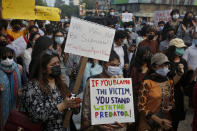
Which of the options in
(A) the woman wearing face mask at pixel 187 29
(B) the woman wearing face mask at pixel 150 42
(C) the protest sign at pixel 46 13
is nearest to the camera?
(C) the protest sign at pixel 46 13

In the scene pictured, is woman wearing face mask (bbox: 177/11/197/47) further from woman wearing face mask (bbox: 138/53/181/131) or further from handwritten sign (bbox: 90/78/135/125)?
handwritten sign (bbox: 90/78/135/125)

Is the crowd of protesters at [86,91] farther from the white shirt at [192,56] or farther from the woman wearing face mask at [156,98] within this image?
the white shirt at [192,56]

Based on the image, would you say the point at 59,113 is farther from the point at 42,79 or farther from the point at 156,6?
the point at 156,6

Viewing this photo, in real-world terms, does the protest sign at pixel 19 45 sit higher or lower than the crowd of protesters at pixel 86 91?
higher

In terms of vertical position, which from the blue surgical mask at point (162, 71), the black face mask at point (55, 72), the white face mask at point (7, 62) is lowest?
the blue surgical mask at point (162, 71)

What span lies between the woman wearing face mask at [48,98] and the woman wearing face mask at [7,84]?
1.11 m

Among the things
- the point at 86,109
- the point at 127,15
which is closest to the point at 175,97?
the point at 86,109

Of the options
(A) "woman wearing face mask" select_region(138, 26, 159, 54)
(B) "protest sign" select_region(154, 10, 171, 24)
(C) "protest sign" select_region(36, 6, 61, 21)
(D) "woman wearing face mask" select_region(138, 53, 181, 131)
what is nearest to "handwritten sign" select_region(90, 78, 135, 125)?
(D) "woman wearing face mask" select_region(138, 53, 181, 131)

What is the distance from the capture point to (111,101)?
2.82 meters

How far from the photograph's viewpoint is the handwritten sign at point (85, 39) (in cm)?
295

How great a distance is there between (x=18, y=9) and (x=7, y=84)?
193cm

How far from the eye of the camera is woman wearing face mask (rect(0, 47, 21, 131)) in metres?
3.41

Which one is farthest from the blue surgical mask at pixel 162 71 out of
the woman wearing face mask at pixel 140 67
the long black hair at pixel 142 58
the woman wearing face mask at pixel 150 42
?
the woman wearing face mask at pixel 150 42

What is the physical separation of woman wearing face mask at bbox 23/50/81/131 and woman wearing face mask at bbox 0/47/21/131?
3.64ft
